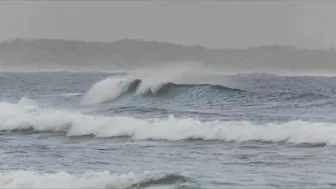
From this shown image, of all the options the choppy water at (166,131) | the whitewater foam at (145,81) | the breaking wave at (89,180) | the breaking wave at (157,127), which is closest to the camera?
the breaking wave at (89,180)

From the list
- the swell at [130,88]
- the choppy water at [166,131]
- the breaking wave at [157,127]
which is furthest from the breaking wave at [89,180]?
the swell at [130,88]

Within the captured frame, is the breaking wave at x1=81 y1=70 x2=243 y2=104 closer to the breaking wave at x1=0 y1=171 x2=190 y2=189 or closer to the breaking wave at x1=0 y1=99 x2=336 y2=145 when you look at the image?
the breaking wave at x1=0 y1=99 x2=336 y2=145

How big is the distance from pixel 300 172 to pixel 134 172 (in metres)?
1.17

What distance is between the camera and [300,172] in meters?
4.37

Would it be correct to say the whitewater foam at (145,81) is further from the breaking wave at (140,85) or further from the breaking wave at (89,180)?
the breaking wave at (89,180)

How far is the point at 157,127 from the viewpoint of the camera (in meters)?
6.02

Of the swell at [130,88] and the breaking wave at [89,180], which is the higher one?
the swell at [130,88]

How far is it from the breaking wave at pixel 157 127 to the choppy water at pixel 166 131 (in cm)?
1

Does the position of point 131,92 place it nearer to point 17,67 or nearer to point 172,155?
point 17,67

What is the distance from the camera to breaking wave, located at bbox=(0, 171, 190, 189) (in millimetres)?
4055

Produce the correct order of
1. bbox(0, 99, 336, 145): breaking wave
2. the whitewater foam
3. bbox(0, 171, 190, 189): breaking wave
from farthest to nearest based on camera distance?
the whitewater foam → bbox(0, 99, 336, 145): breaking wave → bbox(0, 171, 190, 189): breaking wave

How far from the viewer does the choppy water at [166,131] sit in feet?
14.0

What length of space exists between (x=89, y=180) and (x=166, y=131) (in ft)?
6.11

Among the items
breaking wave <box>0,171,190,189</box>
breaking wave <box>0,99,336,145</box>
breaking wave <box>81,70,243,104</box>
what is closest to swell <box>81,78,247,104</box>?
breaking wave <box>81,70,243,104</box>
